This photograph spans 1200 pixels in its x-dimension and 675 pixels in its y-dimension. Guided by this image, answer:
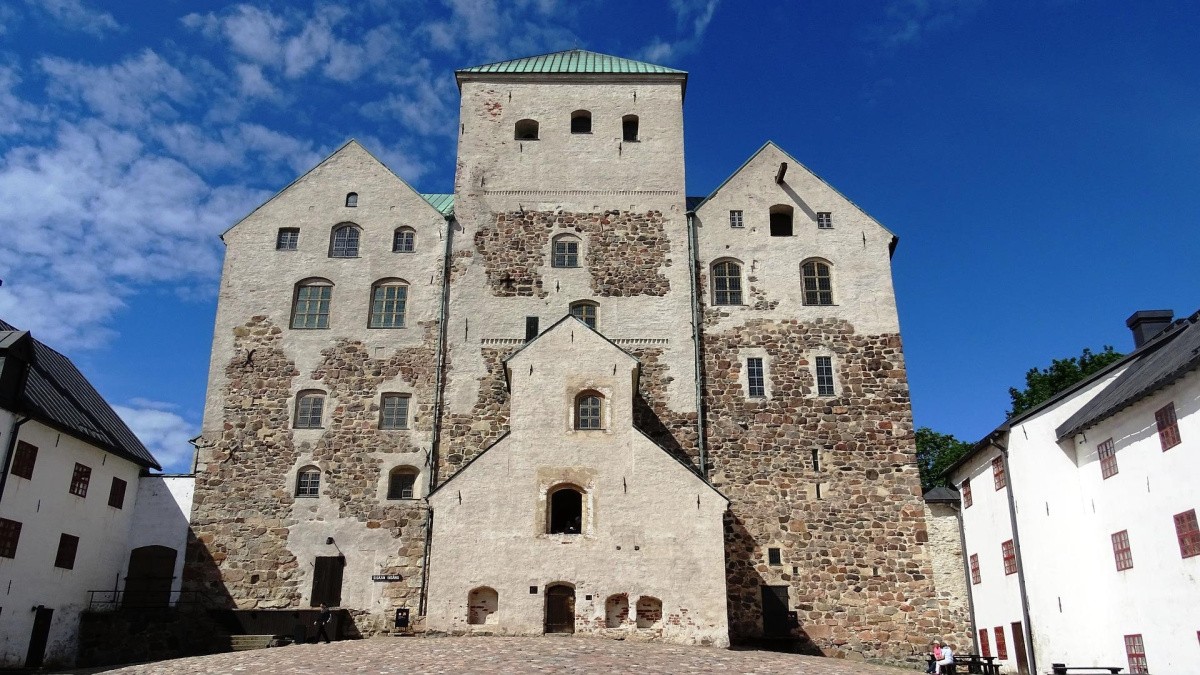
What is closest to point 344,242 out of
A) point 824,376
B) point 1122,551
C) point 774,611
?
point 824,376

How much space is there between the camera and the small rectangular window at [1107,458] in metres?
20.7

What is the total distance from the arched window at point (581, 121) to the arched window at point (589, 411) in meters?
10.7

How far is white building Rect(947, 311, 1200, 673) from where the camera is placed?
18.2 meters

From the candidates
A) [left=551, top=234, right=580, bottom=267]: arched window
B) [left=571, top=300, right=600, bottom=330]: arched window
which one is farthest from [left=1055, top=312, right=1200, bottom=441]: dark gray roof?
[left=551, top=234, right=580, bottom=267]: arched window

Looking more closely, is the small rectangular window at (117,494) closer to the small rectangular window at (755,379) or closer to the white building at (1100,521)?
the small rectangular window at (755,379)

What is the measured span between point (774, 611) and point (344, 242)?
17469 millimetres

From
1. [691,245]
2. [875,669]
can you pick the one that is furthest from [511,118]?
[875,669]

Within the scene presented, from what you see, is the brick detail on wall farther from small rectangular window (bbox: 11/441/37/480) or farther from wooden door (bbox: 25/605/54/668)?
wooden door (bbox: 25/605/54/668)

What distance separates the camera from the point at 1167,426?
1867cm

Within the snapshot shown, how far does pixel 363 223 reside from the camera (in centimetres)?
2898

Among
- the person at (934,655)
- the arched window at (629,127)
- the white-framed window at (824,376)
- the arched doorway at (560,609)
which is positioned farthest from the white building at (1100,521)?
the arched window at (629,127)

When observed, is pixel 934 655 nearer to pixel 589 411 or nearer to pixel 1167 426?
pixel 1167 426

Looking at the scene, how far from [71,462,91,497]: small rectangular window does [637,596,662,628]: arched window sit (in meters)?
15.4

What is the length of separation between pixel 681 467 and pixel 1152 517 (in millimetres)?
10655
